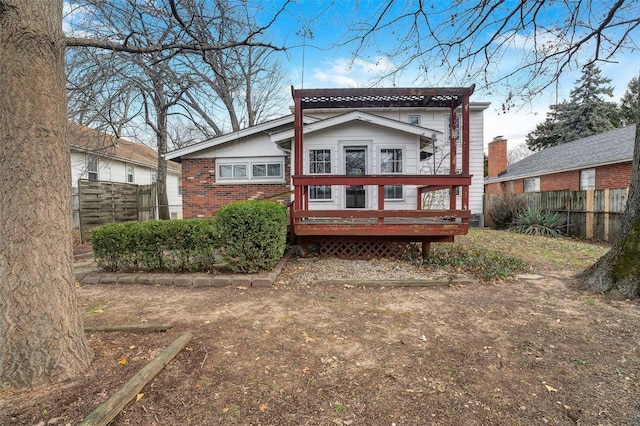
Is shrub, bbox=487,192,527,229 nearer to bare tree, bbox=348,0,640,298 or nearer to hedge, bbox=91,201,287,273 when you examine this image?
bare tree, bbox=348,0,640,298

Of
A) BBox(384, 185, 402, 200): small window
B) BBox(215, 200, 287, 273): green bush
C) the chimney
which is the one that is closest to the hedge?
BBox(215, 200, 287, 273): green bush

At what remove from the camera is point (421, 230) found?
20.1 feet

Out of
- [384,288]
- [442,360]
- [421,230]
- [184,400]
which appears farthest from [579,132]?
[184,400]

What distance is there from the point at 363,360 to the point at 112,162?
1763 centimetres

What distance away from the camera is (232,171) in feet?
36.0

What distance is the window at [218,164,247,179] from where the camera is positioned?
1096 cm

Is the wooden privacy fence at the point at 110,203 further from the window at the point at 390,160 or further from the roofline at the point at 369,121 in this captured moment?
the window at the point at 390,160

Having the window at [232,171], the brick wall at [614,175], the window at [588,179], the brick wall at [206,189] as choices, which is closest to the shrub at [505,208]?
the brick wall at [614,175]

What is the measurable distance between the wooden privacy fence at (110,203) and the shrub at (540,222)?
1414cm

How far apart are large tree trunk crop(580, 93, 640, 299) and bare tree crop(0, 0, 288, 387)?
235 inches

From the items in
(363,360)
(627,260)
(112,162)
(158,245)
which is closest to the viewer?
(363,360)

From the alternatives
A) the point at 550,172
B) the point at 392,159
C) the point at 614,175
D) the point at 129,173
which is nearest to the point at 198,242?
the point at 392,159

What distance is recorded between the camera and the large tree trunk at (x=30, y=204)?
84.5 inches

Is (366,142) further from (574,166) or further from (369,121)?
(574,166)
